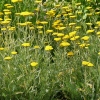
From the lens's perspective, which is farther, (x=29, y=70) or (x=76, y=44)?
(x=76, y=44)

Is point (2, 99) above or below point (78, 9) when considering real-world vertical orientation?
below

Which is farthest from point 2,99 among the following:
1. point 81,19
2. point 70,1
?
point 70,1

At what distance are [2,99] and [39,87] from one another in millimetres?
407

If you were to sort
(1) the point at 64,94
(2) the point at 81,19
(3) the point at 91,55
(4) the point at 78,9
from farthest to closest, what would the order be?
1. (4) the point at 78,9
2. (2) the point at 81,19
3. (3) the point at 91,55
4. (1) the point at 64,94

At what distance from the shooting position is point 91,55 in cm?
448

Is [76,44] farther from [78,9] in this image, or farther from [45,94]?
[78,9]

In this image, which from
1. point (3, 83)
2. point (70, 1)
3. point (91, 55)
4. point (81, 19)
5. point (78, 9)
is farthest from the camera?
point (70, 1)

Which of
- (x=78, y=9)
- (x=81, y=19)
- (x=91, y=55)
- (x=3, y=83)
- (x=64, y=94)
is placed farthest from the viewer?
(x=78, y=9)

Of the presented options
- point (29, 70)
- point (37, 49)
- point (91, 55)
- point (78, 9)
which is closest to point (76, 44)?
point (91, 55)

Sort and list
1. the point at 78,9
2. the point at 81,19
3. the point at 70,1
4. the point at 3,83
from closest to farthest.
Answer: the point at 3,83 → the point at 81,19 → the point at 78,9 → the point at 70,1

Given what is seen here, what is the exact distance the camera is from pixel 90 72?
4.09 meters

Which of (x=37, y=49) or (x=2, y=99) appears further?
(x=37, y=49)

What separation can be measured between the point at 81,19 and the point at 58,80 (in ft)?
6.18

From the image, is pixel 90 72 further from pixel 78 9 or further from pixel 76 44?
pixel 78 9
